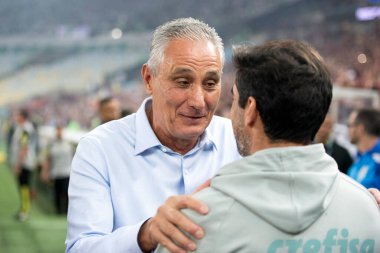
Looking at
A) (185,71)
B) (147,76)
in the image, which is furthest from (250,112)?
(147,76)

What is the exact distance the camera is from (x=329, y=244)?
114 cm

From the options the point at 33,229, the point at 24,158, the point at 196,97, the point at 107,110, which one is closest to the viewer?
the point at 196,97

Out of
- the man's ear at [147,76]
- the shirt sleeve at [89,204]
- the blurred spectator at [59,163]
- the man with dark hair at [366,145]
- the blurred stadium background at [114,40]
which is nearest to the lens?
the shirt sleeve at [89,204]

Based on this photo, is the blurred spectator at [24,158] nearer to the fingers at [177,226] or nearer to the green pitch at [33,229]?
the green pitch at [33,229]

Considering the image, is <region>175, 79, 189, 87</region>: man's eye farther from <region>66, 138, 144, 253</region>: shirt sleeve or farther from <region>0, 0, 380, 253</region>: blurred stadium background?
<region>0, 0, 380, 253</region>: blurred stadium background

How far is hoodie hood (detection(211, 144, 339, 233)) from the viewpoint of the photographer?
109cm

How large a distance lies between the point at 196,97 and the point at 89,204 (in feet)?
1.34

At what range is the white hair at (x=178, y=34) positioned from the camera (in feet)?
5.41

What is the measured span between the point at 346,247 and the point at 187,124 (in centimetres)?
65

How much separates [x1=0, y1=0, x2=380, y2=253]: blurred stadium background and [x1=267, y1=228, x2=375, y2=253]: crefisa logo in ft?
39.4

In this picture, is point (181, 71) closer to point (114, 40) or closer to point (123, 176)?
point (123, 176)

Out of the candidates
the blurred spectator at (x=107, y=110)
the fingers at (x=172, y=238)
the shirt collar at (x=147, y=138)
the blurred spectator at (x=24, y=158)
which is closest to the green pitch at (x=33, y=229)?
the blurred spectator at (x=24, y=158)

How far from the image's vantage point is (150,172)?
165cm

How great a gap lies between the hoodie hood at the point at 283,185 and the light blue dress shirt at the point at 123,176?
440mm
